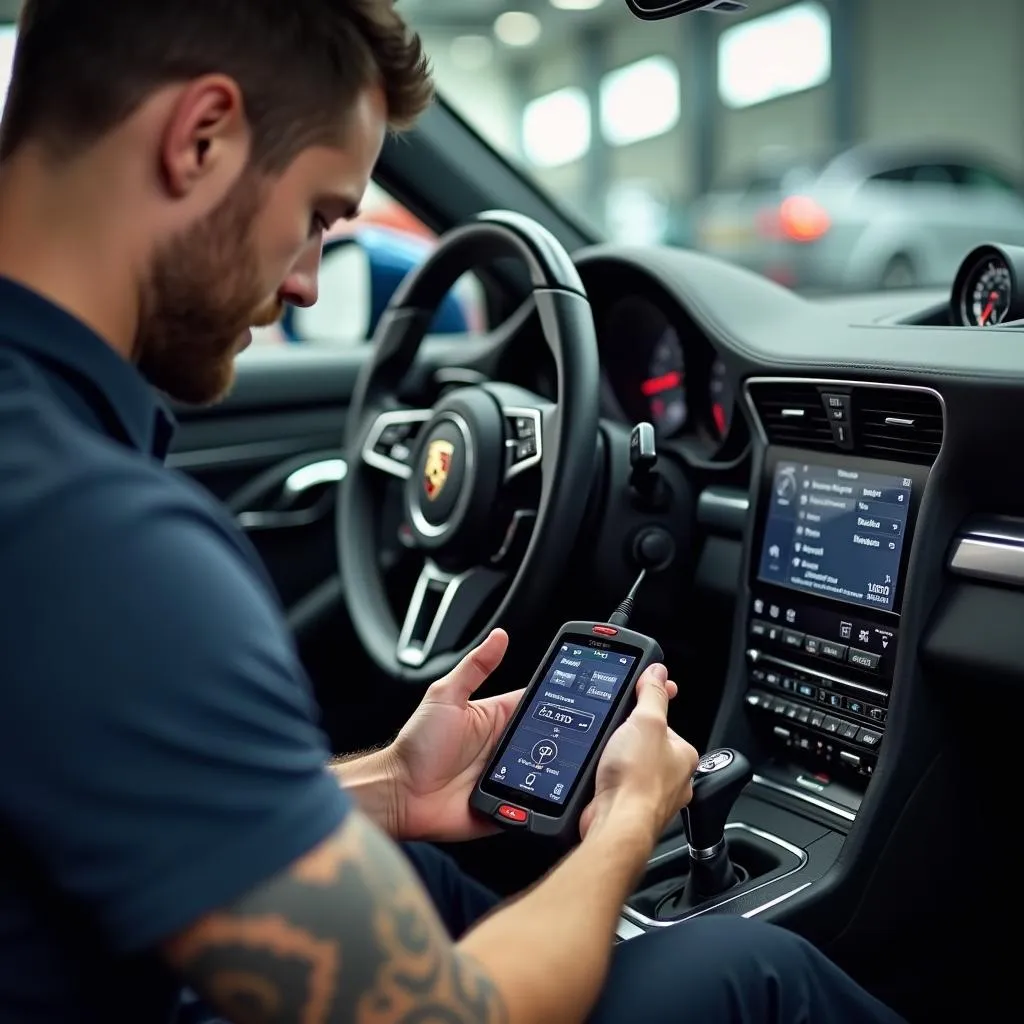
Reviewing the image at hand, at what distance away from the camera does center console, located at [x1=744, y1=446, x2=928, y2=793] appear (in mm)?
1558

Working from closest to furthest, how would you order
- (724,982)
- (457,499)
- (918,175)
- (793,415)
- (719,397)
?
(724,982)
(793,415)
(457,499)
(719,397)
(918,175)

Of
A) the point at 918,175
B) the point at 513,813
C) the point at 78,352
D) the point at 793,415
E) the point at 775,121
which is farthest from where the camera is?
the point at 775,121

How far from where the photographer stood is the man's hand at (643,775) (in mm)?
1050

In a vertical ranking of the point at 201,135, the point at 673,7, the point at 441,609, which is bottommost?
the point at 441,609

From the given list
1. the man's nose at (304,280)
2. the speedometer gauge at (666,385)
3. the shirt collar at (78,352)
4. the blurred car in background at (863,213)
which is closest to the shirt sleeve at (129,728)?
the shirt collar at (78,352)

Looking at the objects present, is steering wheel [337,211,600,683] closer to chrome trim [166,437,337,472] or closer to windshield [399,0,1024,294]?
windshield [399,0,1024,294]

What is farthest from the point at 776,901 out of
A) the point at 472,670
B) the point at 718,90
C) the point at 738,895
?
the point at 718,90

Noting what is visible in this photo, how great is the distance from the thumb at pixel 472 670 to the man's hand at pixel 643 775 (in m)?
0.14

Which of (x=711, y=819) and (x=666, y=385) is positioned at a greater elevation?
(x=666, y=385)

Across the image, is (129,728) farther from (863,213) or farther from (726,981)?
(863,213)

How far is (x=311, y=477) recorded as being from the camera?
8.41 feet

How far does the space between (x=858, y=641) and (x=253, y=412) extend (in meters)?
1.43

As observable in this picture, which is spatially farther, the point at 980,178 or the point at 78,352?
the point at 980,178

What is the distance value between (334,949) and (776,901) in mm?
865
